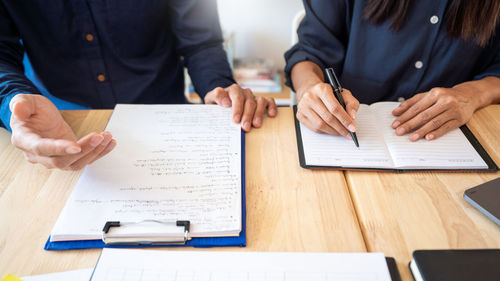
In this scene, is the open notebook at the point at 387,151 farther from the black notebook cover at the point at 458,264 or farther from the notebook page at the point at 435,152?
the black notebook cover at the point at 458,264

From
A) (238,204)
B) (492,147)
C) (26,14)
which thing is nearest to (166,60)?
(26,14)

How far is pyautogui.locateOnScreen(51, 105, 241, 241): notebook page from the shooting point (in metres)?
0.50

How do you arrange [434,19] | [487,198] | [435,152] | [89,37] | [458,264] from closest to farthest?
[458,264], [487,198], [435,152], [434,19], [89,37]

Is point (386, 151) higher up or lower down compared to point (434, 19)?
lower down

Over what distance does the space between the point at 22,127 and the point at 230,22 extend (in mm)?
1656

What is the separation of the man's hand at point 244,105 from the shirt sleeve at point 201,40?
181 millimetres

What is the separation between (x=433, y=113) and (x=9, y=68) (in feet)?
3.47

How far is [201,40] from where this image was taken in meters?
1.05

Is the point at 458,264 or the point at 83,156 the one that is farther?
the point at 83,156

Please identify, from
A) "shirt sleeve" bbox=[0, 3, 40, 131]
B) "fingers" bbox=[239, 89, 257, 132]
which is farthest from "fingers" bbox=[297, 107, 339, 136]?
"shirt sleeve" bbox=[0, 3, 40, 131]

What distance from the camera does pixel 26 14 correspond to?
0.92 metres

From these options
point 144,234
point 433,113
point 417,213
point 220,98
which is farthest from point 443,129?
point 144,234

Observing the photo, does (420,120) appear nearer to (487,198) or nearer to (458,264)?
(487,198)

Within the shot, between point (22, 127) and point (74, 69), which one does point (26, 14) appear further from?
point (22, 127)
